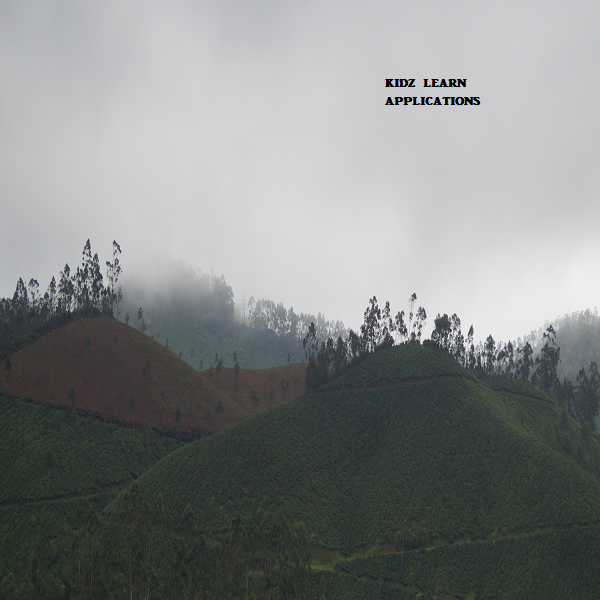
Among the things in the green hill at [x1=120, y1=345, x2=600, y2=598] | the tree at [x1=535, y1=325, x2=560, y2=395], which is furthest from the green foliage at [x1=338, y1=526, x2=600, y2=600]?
the tree at [x1=535, y1=325, x2=560, y2=395]

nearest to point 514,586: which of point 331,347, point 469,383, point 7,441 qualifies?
point 469,383

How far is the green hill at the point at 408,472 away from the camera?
252 ft

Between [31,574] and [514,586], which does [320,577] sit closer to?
[514,586]

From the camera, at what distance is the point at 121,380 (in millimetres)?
131000

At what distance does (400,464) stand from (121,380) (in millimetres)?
73919

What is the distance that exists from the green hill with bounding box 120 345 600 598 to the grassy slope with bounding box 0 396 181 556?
407 inches

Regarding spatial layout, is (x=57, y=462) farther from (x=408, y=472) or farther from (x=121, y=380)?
(x=408, y=472)

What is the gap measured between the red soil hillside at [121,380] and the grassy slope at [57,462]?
6689 millimetres

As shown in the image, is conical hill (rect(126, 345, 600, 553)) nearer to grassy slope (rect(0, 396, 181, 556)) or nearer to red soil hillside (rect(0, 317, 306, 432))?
grassy slope (rect(0, 396, 181, 556))

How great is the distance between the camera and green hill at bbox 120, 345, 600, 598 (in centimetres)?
7694

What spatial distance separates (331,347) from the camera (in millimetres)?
143000

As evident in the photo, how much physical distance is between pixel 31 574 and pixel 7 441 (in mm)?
49158

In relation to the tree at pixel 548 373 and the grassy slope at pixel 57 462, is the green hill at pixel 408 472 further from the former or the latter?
the tree at pixel 548 373

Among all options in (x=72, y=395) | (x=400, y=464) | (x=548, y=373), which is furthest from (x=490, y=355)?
(x=72, y=395)
